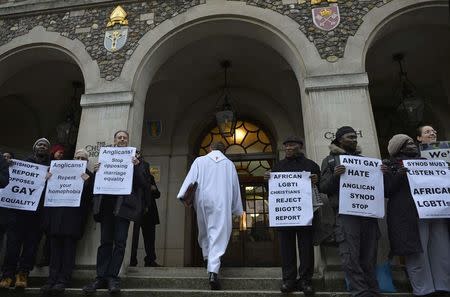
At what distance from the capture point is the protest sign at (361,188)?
14.6 ft

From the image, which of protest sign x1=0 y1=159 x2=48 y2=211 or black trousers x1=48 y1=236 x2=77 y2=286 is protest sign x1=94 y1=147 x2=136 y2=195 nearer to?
black trousers x1=48 y1=236 x2=77 y2=286

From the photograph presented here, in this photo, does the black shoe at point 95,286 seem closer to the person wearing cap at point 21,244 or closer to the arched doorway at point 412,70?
the person wearing cap at point 21,244

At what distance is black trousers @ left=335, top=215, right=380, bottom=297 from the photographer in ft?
13.5

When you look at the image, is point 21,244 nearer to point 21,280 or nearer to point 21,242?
point 21,242

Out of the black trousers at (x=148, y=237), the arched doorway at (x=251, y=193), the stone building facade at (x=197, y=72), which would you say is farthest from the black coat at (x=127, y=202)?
the arched doorway at (x=251, y=193)

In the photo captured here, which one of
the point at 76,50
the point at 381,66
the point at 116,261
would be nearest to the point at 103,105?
the point at 76,50

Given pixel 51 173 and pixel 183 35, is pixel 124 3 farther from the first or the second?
pixel 51 173

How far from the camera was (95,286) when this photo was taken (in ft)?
16.1

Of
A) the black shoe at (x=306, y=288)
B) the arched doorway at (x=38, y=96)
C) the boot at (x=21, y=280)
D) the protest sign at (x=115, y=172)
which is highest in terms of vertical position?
the arched doorway at (x=38, y=96)

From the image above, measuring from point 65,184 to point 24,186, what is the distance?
1.85ft

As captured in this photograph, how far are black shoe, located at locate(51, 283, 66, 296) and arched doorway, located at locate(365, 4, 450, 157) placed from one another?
21.9ft

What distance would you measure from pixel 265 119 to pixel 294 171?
18.5 ft

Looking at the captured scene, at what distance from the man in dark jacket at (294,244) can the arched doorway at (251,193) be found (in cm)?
473

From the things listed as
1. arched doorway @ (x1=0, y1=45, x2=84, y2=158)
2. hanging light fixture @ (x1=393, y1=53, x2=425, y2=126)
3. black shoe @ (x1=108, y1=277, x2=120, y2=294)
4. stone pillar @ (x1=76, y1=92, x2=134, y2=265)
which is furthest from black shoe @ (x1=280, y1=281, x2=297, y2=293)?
arched doorway @ (x1=0, y1=45, x2=84, y2=158)
